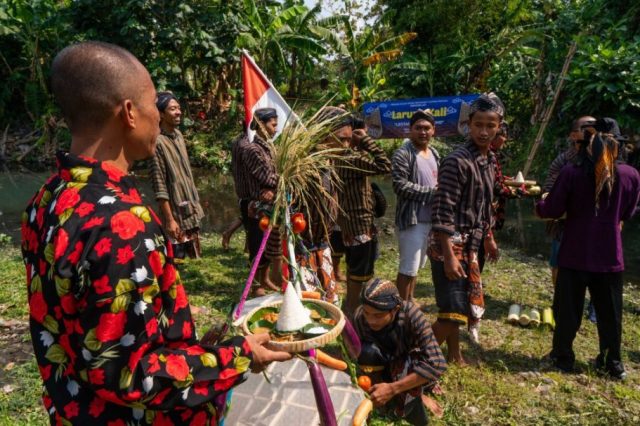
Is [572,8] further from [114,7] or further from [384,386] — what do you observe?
[384,386]

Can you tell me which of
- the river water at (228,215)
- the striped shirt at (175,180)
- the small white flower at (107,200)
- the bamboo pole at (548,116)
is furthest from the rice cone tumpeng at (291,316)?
the bamboo pole at (548,116)

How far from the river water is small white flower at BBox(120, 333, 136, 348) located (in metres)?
5.88

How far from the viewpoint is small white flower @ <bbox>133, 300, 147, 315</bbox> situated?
1201 mm

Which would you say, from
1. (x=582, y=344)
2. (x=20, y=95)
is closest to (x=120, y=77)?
(x=582, y=344)

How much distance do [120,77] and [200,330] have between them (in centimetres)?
320

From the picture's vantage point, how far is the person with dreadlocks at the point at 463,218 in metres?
3.29

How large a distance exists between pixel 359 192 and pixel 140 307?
9.89 ft

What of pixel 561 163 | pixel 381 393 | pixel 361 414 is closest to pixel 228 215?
pixel 561 163

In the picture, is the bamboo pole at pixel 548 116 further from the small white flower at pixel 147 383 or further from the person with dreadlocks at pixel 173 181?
the small white flower at pixel 147 383

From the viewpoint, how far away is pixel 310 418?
104 inches

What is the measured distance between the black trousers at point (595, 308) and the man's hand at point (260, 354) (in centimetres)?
285

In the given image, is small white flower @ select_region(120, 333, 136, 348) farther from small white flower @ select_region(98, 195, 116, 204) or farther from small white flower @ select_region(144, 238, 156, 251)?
small white flower @ select_region(98, 195, 116, 204)

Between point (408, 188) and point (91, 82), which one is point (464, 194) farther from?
point (91, 82)

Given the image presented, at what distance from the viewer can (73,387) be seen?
1.37 meters
